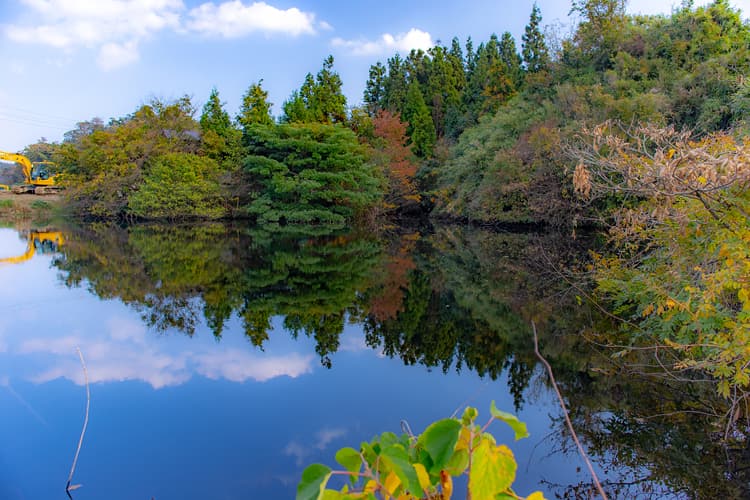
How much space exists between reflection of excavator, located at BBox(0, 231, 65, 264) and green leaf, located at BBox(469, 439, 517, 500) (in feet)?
42.1

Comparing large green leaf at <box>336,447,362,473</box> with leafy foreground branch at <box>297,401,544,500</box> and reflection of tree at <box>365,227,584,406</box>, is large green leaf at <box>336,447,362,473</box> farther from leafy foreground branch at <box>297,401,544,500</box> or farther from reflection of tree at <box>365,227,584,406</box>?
reflection of tree at <box>365,227,584,406</box>

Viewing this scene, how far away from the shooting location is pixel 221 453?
117 inches

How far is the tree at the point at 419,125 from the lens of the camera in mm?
29047

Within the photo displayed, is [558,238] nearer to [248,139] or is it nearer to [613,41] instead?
[613,41]

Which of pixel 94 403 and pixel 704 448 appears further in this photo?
pixel 94 403

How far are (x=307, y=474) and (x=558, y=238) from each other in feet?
51.3

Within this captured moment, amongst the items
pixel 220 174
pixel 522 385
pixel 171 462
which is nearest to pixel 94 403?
pixel 171 462

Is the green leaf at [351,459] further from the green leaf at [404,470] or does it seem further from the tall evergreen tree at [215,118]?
the tall evergreen tree at [215,118]

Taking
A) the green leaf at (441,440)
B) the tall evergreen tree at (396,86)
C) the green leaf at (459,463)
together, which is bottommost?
the green leaf at (459,463)

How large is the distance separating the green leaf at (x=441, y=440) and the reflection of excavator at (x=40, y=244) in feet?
41.9

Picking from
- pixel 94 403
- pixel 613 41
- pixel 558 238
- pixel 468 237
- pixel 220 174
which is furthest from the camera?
pixel 220 174

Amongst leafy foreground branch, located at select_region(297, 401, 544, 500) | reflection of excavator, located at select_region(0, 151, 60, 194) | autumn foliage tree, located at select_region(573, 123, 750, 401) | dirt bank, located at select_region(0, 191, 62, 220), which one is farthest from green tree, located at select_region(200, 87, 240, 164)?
leafy foreground branch, located at select_region(297, 401, 544, 500)

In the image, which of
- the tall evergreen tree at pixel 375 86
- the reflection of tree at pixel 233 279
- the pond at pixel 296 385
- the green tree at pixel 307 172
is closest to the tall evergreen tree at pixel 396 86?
the tall evergreen tree at pixel 375 86

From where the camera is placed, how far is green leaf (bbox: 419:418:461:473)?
0.84 metres
